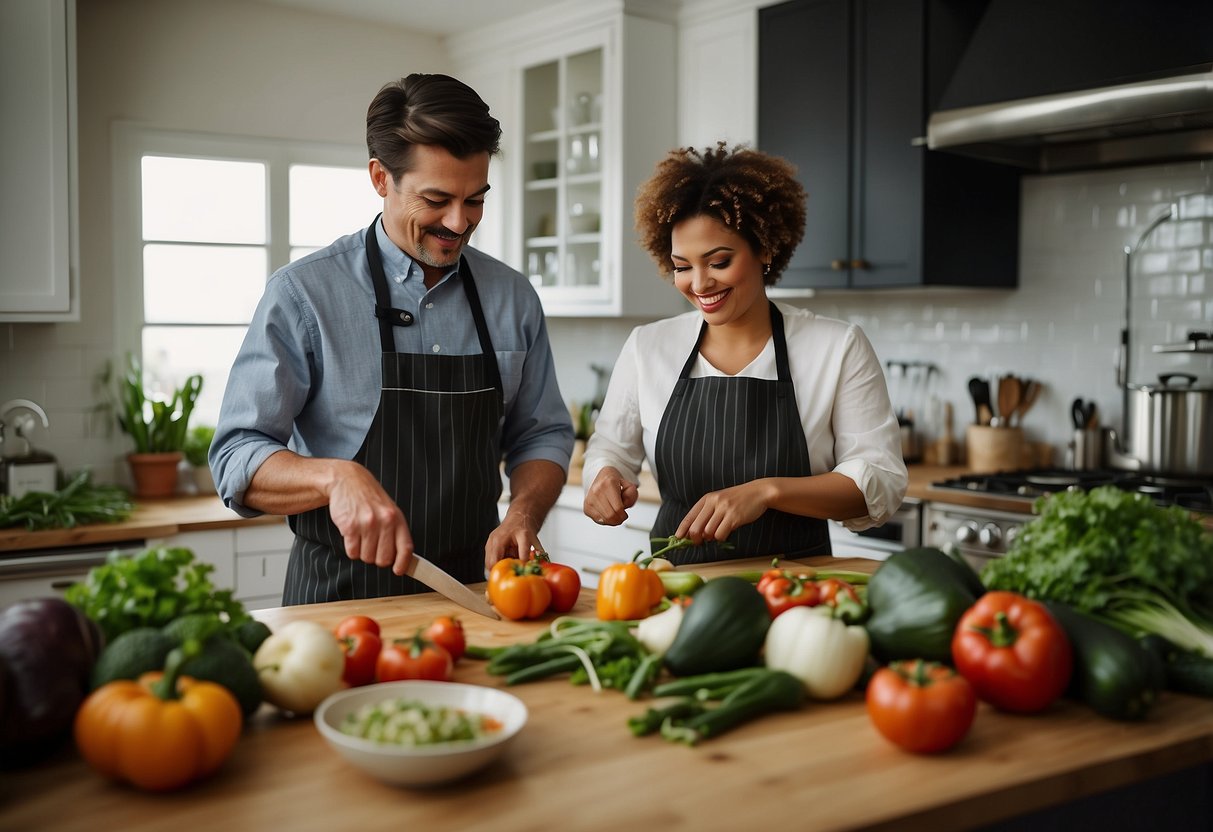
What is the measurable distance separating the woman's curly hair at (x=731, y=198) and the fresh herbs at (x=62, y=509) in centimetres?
230

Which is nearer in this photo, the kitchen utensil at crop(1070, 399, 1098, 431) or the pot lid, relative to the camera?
the pot lid

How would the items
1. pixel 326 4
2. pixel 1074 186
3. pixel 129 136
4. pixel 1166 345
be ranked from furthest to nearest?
1. pixel 326 4
2. pixel 129 136
3. pixel 1074 186
4. pixel 1166 345

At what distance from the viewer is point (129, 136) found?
15.1ft

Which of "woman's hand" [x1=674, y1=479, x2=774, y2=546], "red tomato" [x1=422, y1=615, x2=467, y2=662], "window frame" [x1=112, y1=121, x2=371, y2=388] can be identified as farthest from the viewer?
"window frame" [x1=112, y1=121, x2=371, y2=388]

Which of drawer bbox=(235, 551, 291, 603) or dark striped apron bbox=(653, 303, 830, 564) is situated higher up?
dark striped apron bbox=(653, 303, 830, 564)

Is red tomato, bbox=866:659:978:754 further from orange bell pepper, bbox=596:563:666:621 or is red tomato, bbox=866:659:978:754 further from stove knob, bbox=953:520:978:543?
stove knob, bbox=953:520:978:543

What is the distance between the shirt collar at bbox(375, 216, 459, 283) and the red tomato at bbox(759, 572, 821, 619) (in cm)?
107

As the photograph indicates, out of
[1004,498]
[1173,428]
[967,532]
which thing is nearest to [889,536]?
[967,532]

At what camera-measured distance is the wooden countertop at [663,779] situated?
117 centimetres

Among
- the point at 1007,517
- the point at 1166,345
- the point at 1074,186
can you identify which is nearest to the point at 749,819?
the point at 1007,517

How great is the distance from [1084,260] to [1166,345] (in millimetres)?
419

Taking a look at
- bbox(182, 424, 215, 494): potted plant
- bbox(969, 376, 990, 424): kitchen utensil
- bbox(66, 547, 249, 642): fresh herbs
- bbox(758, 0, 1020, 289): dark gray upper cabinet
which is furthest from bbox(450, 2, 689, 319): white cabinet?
bbox(66, 547, 249, 642): fresh herbs

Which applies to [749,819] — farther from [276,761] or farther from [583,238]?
[583,238]

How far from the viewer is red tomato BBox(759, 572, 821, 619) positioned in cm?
169
